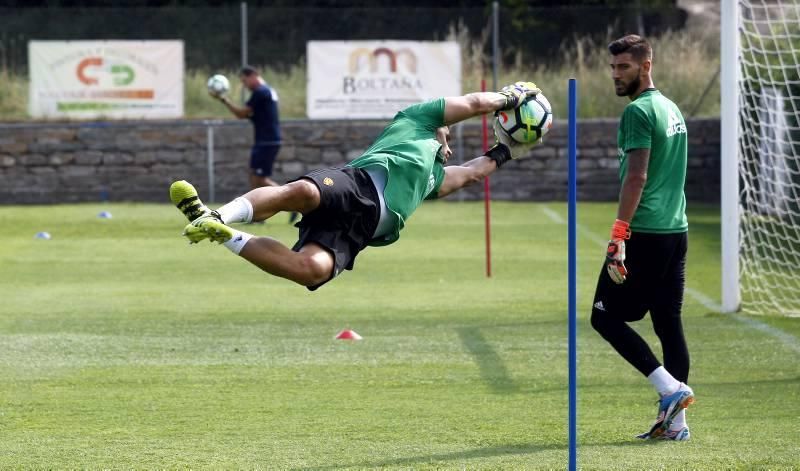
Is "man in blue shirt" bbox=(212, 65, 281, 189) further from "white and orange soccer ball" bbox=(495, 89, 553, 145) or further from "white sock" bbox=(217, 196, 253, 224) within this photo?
"white sock" bbox=(217, 196, 253, 224)

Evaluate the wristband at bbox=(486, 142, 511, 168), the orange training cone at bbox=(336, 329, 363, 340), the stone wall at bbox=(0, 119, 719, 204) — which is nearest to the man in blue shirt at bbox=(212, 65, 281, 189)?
the stone wall at bbox=(0, 119, 719, 204)

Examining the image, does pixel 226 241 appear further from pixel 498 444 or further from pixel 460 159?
pixel 460 159

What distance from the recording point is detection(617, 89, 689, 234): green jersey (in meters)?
7.08

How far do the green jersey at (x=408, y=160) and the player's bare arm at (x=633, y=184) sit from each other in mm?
1163

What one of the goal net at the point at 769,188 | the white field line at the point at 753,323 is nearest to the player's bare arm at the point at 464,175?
the white field line at the point at 753,323

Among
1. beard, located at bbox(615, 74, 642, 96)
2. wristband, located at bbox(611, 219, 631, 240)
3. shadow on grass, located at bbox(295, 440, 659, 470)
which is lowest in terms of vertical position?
shadow on grass, located at bbox(295, 440, 659, 470)

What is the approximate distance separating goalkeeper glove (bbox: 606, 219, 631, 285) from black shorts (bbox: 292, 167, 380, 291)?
Result: 1302 millimetres

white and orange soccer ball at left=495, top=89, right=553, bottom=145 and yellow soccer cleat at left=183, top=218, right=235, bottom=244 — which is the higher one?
white and orange soccer ball at left=495, top=89, right=553, bottom=145

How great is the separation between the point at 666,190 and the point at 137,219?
16145mm

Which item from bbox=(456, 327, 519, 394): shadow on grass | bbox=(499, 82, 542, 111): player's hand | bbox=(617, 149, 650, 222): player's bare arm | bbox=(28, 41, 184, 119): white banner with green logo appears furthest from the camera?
bbox=(28, 41, 184, 119): white banner with green logo

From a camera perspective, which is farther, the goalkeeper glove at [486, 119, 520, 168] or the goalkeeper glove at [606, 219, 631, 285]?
the goalkeeper glove at [486, 119, 520, 168]

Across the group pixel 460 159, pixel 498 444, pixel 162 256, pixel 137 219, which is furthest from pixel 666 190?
pixel 460 159

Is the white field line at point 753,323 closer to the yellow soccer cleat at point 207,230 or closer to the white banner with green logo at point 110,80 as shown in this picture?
the yellow soccer cleat at point 207,230

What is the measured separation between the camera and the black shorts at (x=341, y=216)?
6.90 metres
